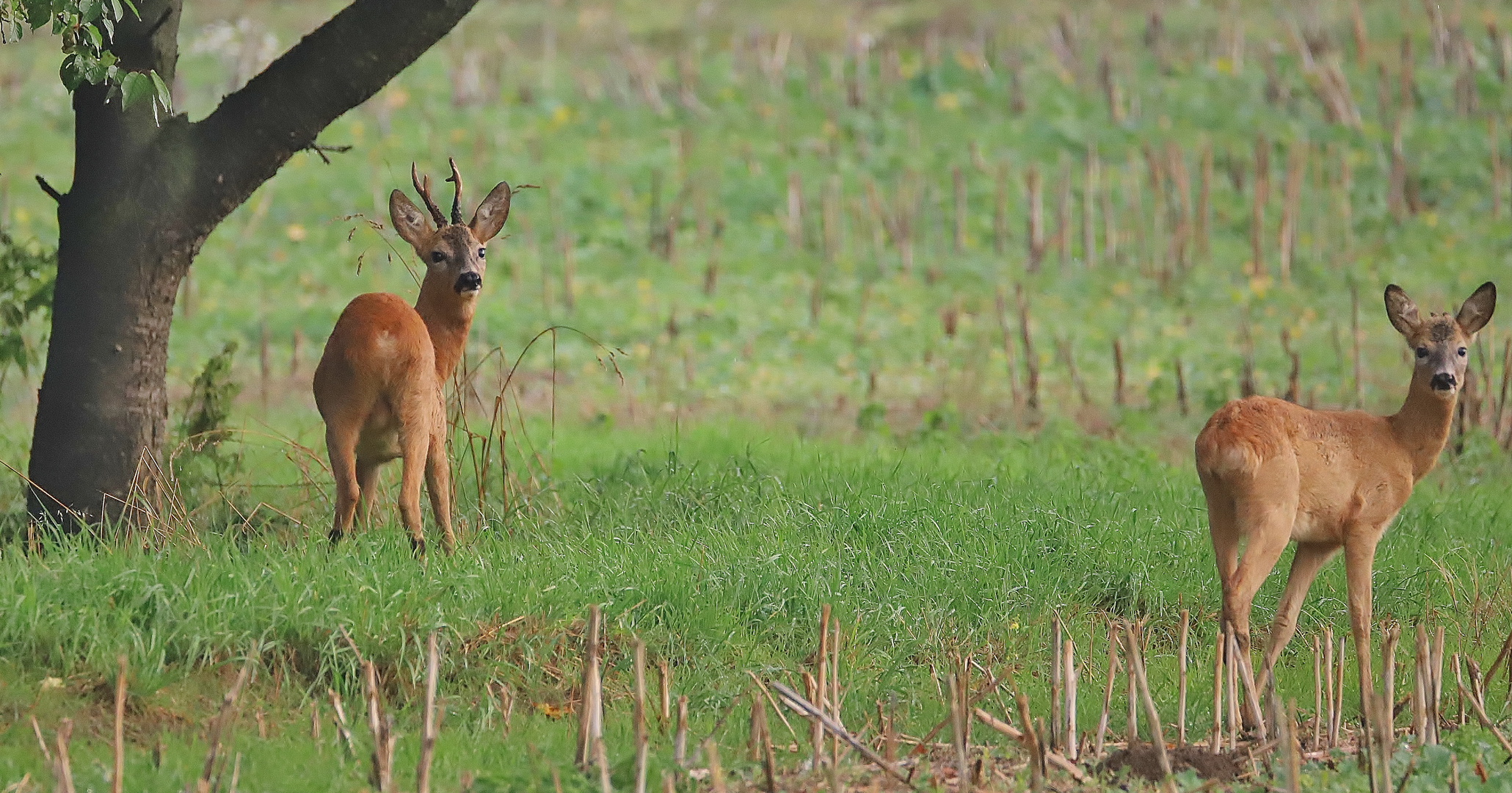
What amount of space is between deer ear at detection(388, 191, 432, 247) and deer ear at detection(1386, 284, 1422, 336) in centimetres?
388

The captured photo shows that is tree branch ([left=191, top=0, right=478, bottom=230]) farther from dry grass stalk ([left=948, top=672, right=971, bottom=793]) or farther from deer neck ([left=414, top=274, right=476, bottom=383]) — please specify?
dry grass stalk ([left=948, top=672, right=971, bottom=793])

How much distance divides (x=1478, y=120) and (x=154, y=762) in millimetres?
19007

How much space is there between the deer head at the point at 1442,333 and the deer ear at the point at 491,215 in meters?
3.58

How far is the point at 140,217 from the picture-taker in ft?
24.1

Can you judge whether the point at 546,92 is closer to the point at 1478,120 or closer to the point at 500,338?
the point at 500,338

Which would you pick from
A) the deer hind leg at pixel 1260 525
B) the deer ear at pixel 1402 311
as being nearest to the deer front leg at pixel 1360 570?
the deer hind leg at pixel 1260 525

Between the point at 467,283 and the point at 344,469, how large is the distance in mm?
888

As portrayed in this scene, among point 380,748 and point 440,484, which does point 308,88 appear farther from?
point 380,748

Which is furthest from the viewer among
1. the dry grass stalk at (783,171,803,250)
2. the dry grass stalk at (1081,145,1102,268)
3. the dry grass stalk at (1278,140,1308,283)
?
the dry grass stalk at (783,171,803,250)

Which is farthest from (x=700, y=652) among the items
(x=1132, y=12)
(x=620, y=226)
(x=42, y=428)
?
(x=1132, y=12)

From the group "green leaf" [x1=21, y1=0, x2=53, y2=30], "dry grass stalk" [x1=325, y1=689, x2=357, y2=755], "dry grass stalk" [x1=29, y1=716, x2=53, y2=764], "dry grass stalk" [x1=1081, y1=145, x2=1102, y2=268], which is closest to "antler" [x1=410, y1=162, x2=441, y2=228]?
"green leaf" [x1=21, y1=0, x2=53, y2=30]

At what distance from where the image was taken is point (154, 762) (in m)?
5.06

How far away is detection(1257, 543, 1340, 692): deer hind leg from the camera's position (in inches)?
256

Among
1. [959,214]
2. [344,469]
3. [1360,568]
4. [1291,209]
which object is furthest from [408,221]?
[1291,209]
